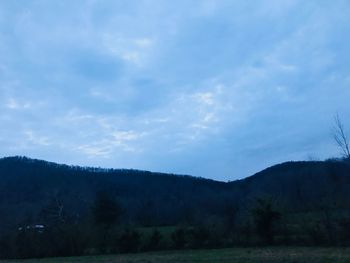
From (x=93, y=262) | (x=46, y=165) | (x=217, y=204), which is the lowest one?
(x=93, y=262)

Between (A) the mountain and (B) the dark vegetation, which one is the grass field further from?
(A) the mountain

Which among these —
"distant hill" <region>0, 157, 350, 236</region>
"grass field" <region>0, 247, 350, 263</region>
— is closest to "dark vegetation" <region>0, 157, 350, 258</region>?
"distant hill" <region>0, 157, 350, 236</region>

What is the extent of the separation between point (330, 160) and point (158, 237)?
33774 mm

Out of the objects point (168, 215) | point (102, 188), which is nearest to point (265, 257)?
point (102, 188)

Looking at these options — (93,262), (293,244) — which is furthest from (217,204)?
(93,262)

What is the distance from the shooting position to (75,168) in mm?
108875

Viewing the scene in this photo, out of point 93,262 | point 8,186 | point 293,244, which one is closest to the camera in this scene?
point 93,262

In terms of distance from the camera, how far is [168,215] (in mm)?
77938

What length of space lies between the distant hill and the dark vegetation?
0.23 m

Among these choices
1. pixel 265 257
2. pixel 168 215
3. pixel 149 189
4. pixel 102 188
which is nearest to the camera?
pixel 265 257

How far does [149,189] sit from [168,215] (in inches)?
1044

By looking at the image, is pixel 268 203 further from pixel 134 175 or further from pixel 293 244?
pixel 134 175

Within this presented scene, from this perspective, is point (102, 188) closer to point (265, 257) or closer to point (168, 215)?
point (168, 215)

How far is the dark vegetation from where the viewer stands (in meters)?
42.7
